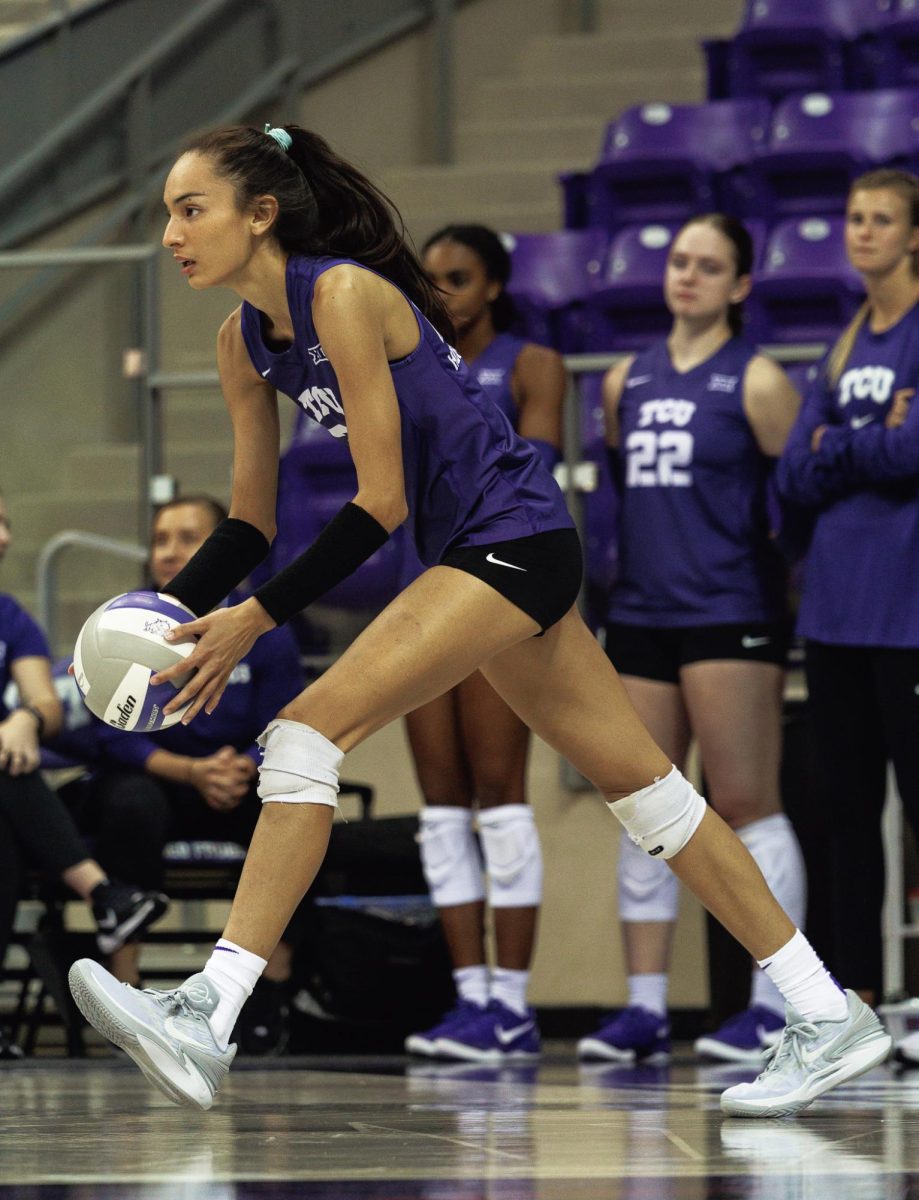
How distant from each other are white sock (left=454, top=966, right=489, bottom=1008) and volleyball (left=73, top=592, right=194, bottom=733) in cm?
211

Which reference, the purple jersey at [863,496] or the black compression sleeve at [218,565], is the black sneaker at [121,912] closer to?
the purple jersey at [863,496]

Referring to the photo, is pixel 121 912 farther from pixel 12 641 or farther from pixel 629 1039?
pixel 629 1039

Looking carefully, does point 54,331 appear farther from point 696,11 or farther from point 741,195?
point 696,11

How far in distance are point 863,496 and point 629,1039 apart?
4.82 feet

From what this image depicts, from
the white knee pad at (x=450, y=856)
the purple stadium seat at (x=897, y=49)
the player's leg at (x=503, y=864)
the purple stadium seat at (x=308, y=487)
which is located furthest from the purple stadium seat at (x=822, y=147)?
the white knee pad at (x=450, y=856)

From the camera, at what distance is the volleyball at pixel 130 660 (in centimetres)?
310

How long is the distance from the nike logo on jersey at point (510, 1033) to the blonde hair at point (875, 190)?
5.91ft

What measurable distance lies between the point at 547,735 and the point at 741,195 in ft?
19.6

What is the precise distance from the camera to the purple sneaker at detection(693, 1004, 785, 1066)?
4863mm

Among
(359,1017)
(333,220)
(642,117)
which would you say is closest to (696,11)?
(642,117)

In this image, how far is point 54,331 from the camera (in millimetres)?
6703

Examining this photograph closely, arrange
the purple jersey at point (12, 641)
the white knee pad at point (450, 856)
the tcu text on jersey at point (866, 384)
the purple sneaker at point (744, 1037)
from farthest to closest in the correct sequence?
the purple jersey at point (12, 641)
the white knee pad at point (450, 856)
the purple sneaker at point (744, 1037)
the tcu text on jersey at point (866, 384)

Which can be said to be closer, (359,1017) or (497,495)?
(497,495)

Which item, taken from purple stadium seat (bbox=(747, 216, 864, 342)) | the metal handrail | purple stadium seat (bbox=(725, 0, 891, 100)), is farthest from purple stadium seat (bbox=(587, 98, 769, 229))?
the metal handrail
